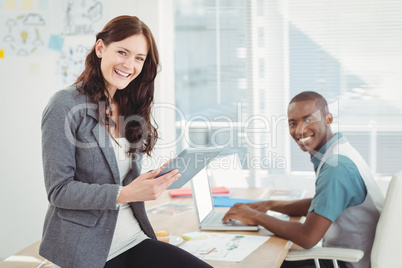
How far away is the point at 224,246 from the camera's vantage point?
1.90 m

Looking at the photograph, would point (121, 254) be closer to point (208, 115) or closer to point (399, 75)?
point (208, 115)

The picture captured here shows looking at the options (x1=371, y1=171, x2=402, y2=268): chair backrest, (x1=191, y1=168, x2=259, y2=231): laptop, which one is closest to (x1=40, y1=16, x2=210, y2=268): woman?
(x1=191, y1=168, x2=259, y2=231): laptop

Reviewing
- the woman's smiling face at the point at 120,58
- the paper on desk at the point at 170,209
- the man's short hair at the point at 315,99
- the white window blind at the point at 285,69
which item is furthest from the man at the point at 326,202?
the white window blind at the point at 285,69

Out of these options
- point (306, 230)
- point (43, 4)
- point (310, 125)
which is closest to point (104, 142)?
point (306, 230)

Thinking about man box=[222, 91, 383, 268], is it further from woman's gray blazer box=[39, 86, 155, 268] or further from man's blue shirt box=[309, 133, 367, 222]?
woman's gray blazer box=[39, 86, 155, 268]

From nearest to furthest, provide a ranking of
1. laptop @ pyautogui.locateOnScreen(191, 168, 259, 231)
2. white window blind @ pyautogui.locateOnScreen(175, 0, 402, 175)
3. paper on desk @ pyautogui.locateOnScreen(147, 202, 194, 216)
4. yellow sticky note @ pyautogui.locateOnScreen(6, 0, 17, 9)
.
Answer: laptop @ pyautogui.locateOnScreen(191, 168, 259, 231), paper on desk @ pyautogui.locateOnScreen(147, 202, 194, 216), white window blind @ pyautogui.locateOnScreen(175, 0, 402, 175), yellow sticky note @ pyautogui.locateOnScreen(6, 0, 17, 9)

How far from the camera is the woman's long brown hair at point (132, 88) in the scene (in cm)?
170

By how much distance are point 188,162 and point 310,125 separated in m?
0.87

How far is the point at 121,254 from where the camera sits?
65.7 inches

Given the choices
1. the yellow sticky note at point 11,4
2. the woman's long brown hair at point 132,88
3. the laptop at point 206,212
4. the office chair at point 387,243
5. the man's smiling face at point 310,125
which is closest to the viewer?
the woman's long brown hair at point 132,88

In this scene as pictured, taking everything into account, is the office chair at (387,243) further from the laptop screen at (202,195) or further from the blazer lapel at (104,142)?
the blazer lapel at (104,142)

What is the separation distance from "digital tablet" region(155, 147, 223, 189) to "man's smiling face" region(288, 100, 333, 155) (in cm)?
55

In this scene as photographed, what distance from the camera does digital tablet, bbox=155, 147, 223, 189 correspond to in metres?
1.59

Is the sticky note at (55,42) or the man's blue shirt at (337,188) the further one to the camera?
the sticky note at (55,42)
